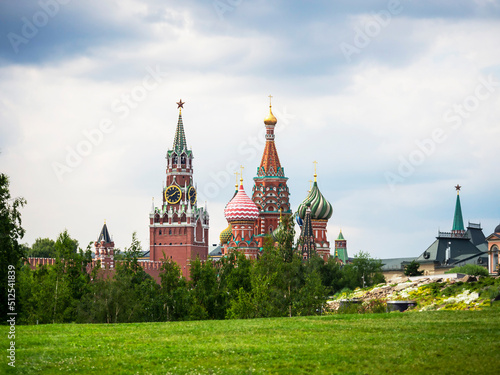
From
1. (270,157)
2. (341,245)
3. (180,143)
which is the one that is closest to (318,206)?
(270,157)

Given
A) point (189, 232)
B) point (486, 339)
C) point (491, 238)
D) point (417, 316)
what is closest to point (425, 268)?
point (491, 238)

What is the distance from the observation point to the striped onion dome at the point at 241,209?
362 ft

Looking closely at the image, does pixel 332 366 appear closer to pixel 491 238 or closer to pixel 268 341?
pixel 268 341

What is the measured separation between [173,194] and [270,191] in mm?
24912

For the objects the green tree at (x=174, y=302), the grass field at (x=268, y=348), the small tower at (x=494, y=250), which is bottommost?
the grass field at (x=268, y=348)

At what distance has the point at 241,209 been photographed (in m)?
110

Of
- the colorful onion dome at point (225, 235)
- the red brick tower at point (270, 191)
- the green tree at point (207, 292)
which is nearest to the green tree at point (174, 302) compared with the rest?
the green tree at point (207, 292)

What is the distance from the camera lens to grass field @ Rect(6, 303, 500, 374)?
699 inches

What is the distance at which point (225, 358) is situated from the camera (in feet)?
61.5

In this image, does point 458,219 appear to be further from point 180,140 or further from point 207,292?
point 207,292

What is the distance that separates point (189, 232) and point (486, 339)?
112m

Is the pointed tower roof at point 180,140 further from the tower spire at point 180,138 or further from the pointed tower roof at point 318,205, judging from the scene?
the pointed tower roof at point 318,205

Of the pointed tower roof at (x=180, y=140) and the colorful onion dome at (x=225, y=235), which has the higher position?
the pointed tower roof at (x=180, y=140)

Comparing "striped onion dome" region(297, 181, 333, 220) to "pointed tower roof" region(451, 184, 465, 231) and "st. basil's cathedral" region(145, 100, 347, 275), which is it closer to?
"st. basil's cathedral" region(145, 100, 347, 275)
